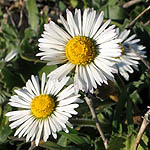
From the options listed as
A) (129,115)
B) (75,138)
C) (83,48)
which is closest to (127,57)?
(129,115)

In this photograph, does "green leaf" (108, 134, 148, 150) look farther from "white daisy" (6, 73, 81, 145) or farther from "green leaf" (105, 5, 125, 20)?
"green leaf" (105, 5, 125, 20)

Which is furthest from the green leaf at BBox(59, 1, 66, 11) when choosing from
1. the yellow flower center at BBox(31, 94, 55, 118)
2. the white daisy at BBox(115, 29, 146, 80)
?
the yellow flower center at BBox(31, 94, 55, 118)

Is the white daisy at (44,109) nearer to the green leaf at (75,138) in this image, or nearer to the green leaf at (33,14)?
the green leaf at (75,138)

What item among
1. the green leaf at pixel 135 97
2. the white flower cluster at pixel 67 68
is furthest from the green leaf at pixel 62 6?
the green leaf at pixel 135 97

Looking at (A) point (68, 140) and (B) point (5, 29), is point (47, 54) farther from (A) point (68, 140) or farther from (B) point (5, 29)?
(B) point (5, 29)

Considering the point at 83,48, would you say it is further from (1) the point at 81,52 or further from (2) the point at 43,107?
(2) the point at 43,107
